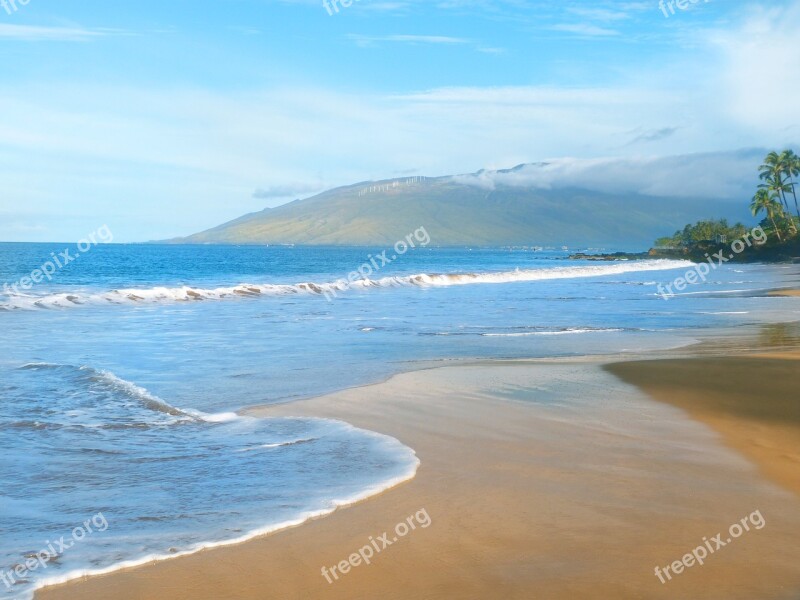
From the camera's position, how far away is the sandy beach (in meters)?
4.63

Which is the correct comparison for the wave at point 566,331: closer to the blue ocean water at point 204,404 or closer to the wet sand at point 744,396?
the blue ocean water at point 204,404

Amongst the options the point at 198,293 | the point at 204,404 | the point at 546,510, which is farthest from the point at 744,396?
the point at 198,293

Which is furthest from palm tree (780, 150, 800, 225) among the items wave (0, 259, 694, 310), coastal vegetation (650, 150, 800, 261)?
wave (0, 259, 694, 310)

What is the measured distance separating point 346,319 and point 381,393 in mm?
12521

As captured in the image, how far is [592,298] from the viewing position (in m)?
33.2

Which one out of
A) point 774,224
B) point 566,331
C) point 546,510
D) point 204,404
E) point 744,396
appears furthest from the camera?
point 774,224

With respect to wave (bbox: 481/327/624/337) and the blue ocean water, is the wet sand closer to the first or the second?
the blue ocean water

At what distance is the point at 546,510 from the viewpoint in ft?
19.3

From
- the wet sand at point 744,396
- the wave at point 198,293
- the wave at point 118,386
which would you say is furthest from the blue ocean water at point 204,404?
the wet sand at point 744,396

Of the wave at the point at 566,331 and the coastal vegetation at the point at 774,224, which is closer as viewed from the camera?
the wave at the point at 566,331

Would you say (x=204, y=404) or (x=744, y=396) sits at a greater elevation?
(x=204, y=404)

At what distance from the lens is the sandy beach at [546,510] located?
4.63m

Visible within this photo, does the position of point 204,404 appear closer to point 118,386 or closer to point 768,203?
point 118,386

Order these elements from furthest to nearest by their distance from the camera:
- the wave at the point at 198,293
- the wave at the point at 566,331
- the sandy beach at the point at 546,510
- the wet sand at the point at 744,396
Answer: the wave at the point at 198,293 < the wave at the point at 566,331 < the wet sand at the point at 744,396 < the sandy beach at the point at 546,510
